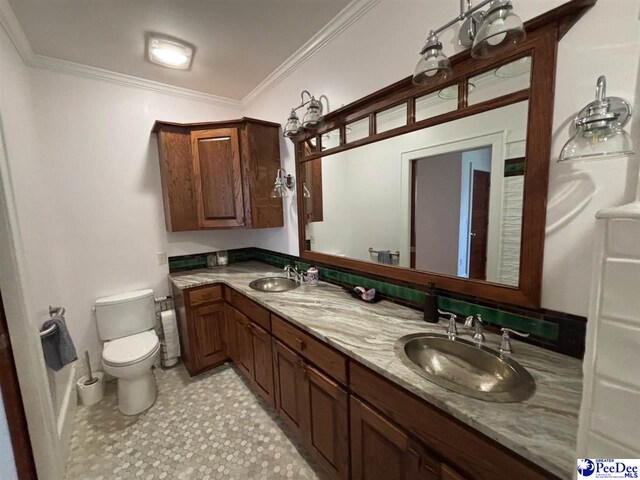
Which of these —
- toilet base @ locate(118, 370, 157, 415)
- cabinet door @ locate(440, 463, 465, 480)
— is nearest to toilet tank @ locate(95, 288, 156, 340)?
toilet base @ locate(118, 370, 157, 415)

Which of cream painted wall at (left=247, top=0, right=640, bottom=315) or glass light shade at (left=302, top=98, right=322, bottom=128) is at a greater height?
glass light shade at (left=302, top=98, right=322, bottom=128)

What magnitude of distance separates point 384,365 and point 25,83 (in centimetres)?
292

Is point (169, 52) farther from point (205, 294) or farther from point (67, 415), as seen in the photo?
point (67, 415)

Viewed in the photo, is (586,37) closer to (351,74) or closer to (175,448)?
(351,74)

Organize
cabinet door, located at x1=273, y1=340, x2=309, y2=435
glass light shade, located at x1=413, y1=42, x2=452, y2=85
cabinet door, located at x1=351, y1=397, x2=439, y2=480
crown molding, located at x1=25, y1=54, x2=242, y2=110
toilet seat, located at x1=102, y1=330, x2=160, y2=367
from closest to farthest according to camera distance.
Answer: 1. cabinet door, located at x1=351, y1=397, x2=439, y2=480
2. glass light shade, located at x1=413, y1=42, x2=452, y2=85
3. cabinet door, located at x1=273, y1=340, x2=309, y2=435
4. toilet seat, located at x1=102, y1=330, x2=160, y2=367
5. crown molding, located at x1=25, y1=54, x2=242, y2=110

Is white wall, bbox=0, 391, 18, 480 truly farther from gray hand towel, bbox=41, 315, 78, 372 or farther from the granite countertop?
the granite countertop

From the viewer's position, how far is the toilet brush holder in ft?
6.49

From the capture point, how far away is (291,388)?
1513 mm

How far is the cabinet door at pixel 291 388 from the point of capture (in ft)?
4.61

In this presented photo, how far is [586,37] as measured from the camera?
86cm

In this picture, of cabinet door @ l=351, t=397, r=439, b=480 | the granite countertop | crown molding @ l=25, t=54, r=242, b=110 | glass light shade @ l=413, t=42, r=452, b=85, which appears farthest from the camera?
crown molding @ l=25, t=54, r=242, b=110

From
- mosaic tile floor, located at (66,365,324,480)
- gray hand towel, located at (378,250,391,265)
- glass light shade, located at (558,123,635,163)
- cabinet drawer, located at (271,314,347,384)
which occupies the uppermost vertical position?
glass light shade, located at (558,123,635,163)

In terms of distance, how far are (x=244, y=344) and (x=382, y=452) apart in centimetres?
133

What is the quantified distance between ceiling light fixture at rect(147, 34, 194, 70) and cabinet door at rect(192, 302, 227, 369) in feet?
6.55
